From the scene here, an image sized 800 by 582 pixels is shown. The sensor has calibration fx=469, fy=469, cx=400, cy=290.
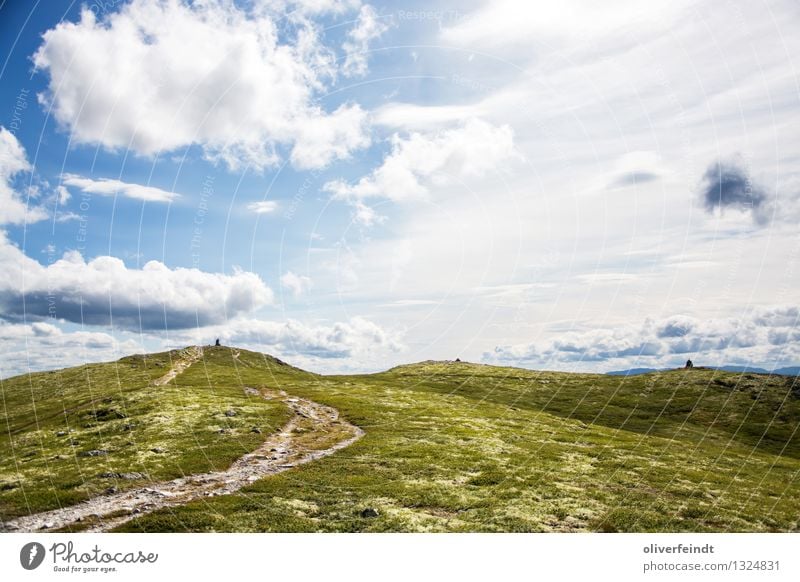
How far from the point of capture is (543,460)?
175 ft

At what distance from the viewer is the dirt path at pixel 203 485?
32.2m

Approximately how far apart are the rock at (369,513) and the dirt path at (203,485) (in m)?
11.6

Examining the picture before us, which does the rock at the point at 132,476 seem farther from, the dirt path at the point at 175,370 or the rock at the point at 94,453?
the dirt path at the point at 175,370

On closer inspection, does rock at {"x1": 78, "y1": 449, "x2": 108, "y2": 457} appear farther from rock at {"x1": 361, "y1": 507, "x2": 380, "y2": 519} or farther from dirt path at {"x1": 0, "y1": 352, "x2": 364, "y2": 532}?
rock at {"x1": 361, "y1": 507, "x2": 380, "y2": 519}

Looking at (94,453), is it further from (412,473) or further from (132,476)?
(412,473)

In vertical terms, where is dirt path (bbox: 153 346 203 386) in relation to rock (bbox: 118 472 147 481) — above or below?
below

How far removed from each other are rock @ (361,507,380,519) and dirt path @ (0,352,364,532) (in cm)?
1157

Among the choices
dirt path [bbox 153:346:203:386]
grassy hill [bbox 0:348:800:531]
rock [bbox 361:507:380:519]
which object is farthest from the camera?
dirt path [bbox 153:346:203:386]
